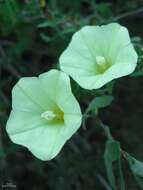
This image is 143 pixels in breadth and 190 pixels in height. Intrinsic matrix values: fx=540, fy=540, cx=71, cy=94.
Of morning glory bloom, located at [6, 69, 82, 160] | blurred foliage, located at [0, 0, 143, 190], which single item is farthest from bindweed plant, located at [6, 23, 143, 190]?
blurred foliage, located at [0, 0, 143, 190]

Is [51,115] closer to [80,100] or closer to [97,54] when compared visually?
[97,54]

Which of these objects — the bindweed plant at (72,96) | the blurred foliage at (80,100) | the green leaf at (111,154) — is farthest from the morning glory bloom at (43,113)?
the blurred foliage at (80,100)

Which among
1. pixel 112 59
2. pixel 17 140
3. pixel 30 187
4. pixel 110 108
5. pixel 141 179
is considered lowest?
pixel 30 187

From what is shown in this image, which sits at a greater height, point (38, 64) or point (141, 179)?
point (141, 179)

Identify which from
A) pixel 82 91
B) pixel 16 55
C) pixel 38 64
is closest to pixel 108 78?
pixel 82 91

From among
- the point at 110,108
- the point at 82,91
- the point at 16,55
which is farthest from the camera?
the point at 110,108

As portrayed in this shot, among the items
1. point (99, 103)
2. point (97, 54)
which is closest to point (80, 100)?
point (97, 54)

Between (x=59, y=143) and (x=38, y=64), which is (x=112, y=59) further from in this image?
(x=38, y=64)

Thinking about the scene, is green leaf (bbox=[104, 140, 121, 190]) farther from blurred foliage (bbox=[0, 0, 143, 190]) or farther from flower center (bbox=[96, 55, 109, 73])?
blurred foliage (bbox=[0, 0, 143, 190])
